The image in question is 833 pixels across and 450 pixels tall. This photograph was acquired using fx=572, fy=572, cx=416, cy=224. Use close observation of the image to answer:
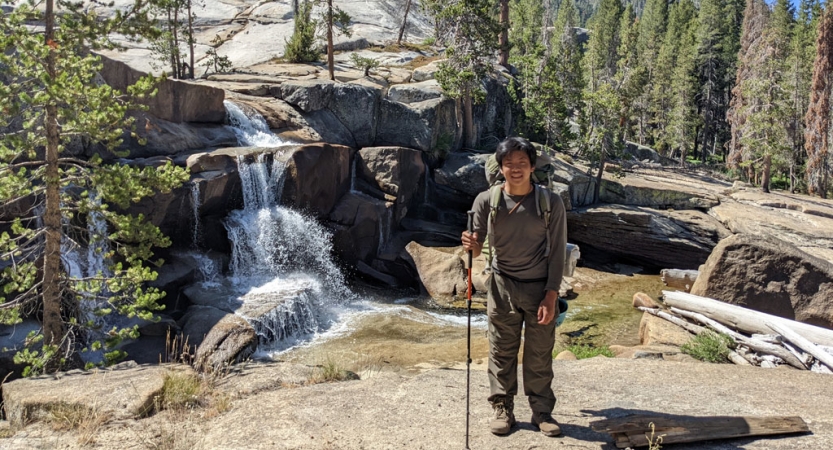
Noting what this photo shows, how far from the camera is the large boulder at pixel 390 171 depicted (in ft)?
63.5

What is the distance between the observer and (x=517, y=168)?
4320 millimetres

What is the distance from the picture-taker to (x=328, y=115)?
22078 mm

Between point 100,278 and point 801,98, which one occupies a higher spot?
point 801,98

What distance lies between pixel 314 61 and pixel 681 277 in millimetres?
21011

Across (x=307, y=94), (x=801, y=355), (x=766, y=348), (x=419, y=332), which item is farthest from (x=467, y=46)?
(x=801, y=355)

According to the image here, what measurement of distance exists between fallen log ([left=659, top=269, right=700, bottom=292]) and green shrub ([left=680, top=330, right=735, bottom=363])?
1040 cm

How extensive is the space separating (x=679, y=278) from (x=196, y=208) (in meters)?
15.0

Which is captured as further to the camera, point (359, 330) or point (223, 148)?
point (223, 148)

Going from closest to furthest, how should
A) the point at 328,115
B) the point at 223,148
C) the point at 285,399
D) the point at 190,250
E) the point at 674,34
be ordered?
the point at 285,399 < the point at 190,250 < the point at 223,148 < the point at 328,115 < the point at 674,34

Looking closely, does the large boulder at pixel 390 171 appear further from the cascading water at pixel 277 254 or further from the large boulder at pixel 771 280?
the large boulder at pixel 771 280

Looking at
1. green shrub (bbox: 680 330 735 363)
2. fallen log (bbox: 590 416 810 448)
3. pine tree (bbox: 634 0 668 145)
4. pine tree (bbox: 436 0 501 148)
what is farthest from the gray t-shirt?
pine tree (bbox: 634 0 668 145)

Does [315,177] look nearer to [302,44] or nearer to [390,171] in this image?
[390,171]

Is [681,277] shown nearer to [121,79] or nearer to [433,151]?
[433,151]

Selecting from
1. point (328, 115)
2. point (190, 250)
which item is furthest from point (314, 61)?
point (190, 250)
